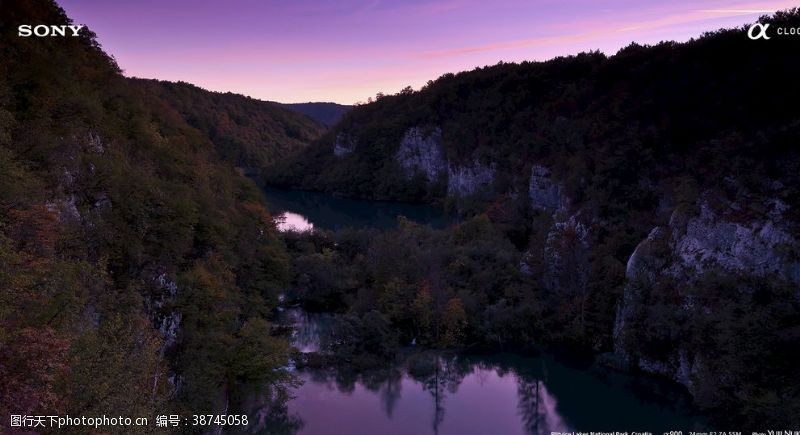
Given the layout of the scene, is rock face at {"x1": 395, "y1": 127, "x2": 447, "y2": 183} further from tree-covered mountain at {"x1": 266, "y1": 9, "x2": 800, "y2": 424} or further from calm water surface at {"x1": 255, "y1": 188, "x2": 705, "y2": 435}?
calm water surface at {"x1": 255, "y1": 188, "x2": 705, "y2": 435}

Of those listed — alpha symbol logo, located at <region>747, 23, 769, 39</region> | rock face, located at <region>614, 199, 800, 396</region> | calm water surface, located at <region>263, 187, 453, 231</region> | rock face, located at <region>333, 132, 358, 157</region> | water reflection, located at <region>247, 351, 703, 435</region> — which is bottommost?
water reflection, located at <region>247, 351, 703, 435</region>

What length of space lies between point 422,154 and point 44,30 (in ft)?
221

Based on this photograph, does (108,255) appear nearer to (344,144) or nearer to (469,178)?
(469,178)

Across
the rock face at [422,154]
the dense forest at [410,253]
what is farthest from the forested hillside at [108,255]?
the rock face at [422,154]

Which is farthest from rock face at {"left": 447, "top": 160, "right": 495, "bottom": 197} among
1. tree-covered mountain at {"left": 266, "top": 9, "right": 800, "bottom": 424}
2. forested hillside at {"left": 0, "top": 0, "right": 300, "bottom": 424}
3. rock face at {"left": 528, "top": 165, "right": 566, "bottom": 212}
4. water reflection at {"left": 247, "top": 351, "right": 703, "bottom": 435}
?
water reflection at {"left": 247, "top": 351, "right": 703, "bottom": 435}

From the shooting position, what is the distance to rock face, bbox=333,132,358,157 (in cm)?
10230

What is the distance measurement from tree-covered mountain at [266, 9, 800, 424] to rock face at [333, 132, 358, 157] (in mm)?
54597

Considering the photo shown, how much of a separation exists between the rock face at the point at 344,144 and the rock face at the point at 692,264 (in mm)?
79812

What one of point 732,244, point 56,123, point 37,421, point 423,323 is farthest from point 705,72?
point 37,421

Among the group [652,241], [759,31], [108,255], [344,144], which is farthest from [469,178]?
[108,255]

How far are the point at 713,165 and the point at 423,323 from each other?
1634cm

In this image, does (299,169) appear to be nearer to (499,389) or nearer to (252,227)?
(252,227)

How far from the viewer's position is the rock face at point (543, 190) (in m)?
41.5

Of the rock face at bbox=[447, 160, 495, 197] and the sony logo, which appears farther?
the rock face at bbox=[447, 160, 495, 197]
